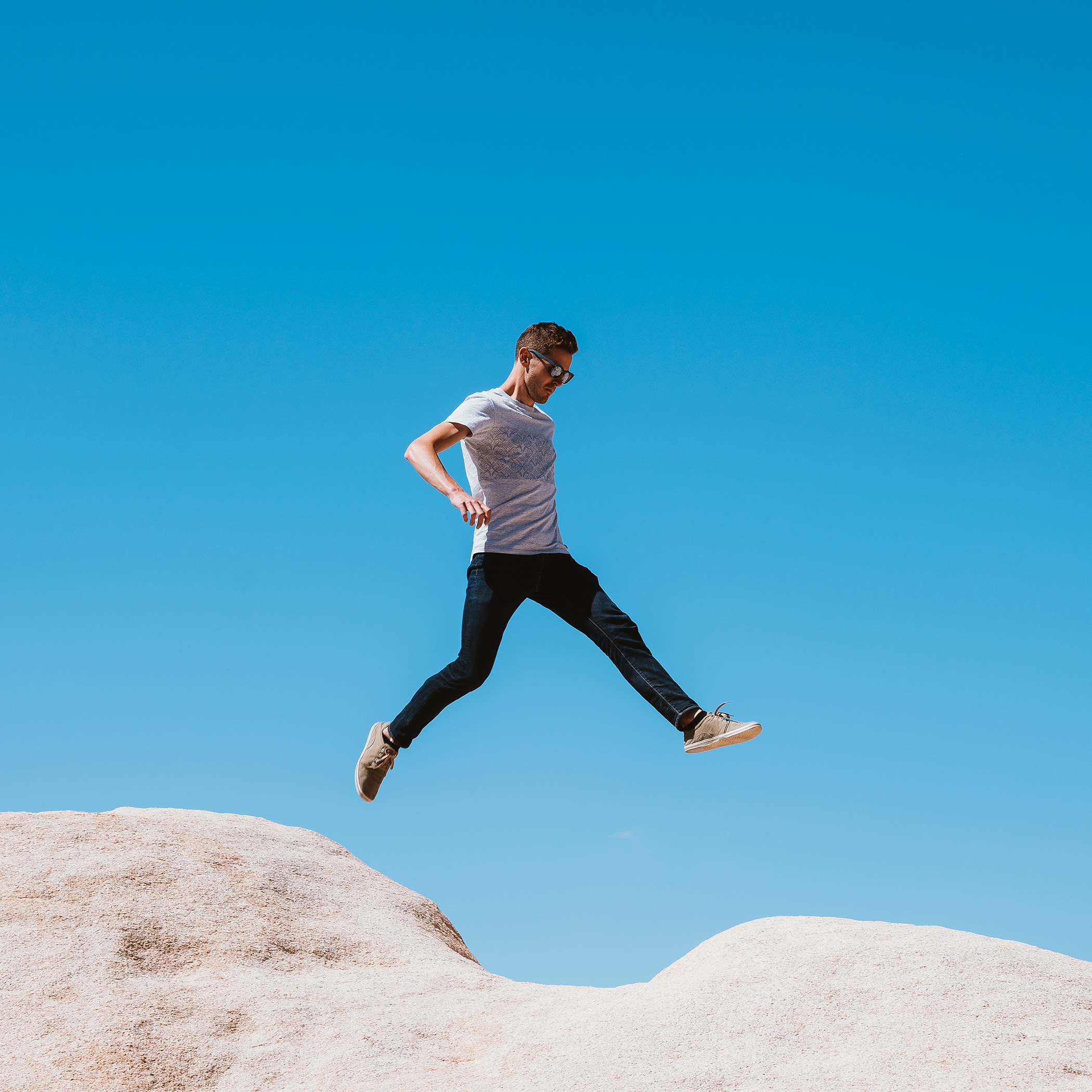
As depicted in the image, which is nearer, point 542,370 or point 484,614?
point 484,614

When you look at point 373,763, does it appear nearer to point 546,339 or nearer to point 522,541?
point 522,541

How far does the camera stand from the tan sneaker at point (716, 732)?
6496 mm

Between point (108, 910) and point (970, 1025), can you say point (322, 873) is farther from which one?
point (970, 1025)

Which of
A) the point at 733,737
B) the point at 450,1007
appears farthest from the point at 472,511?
the point at 450,1007

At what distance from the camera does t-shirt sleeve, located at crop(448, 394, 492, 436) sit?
22.6 feet

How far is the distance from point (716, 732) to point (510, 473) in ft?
6.84

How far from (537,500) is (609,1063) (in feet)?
11.5

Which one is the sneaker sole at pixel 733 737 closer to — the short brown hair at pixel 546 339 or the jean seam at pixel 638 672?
the jean seam at pixel 638 672

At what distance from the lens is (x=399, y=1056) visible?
5.24 metres

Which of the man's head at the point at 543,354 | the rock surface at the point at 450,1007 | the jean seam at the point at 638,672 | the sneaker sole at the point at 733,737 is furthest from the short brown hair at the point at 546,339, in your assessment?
the rock surface at the point at 450,1007

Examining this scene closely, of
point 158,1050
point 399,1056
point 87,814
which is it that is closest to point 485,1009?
point 399,1056

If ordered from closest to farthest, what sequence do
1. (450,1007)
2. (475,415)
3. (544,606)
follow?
(450,1007) < (475,415) < (544,606)

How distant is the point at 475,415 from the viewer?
693 cm

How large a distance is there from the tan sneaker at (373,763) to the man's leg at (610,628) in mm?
1532
